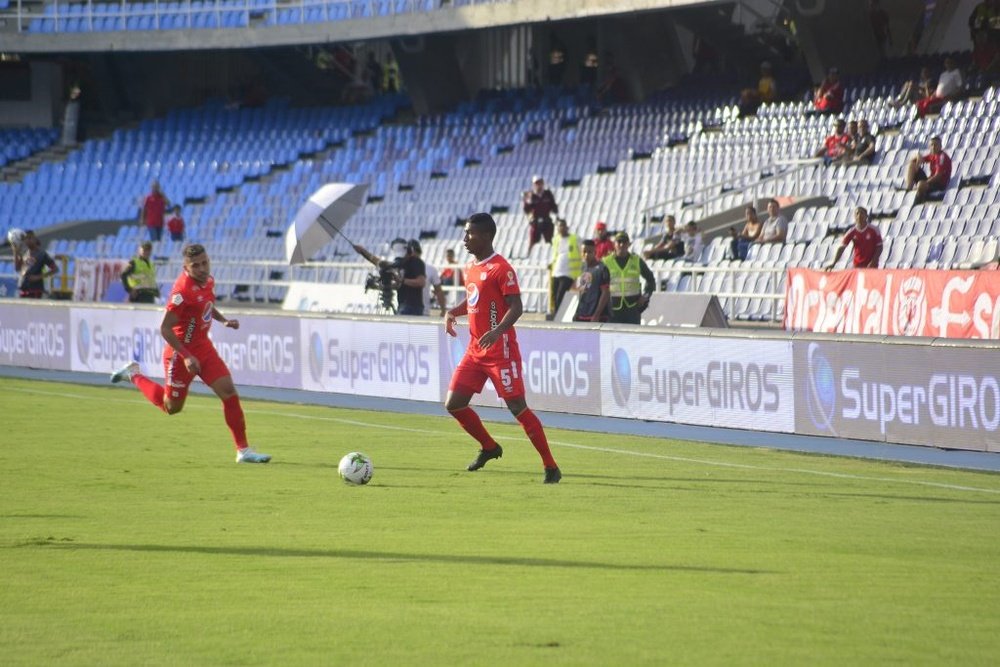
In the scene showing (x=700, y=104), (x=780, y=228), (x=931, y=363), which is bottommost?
(x=931, y=363)

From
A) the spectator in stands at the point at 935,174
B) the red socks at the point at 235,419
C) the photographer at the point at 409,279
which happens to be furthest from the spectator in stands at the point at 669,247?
the red socks at the point at 235,419

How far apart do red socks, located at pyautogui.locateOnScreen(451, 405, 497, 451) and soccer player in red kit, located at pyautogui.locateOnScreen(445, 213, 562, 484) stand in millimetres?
144

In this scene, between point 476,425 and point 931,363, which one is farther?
point 931,363

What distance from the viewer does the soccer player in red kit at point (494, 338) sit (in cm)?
1168

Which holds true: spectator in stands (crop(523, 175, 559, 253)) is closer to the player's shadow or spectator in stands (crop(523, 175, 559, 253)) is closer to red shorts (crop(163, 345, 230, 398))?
red shorts (crop(163, 345, 230, 398))

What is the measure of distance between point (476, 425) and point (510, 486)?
91cm

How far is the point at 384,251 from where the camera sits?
117 feet

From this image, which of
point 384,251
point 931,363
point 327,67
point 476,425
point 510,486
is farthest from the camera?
point 327,67

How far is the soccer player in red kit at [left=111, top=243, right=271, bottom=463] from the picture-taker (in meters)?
13.4

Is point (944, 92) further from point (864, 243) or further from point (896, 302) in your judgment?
point (896, 302)

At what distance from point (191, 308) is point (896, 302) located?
33.1ft

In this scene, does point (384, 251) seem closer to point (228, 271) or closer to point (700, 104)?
point (228, 271)

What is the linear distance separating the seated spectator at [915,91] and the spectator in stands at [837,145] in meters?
1.36

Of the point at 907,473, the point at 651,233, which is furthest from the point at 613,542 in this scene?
the point at 651,233
